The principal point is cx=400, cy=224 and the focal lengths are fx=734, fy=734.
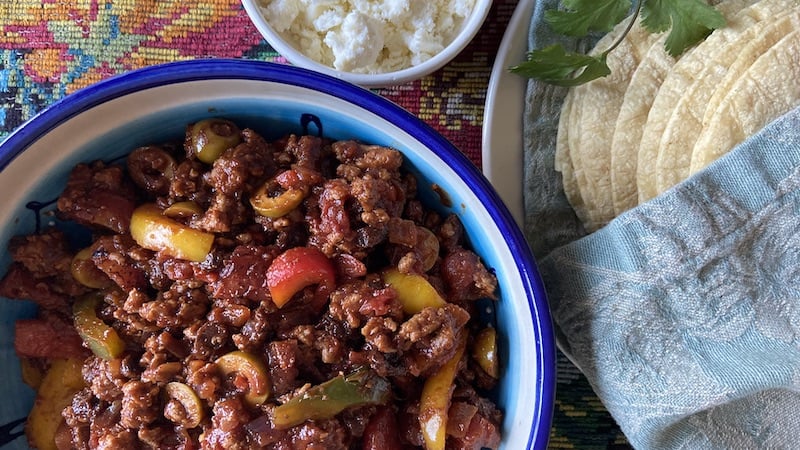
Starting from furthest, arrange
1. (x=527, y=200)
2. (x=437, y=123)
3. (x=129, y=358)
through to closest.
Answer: (x=437, y=123)
(x=527, y=200)
(x=129, y=358)

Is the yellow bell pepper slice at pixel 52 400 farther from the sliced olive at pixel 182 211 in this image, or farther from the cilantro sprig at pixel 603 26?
the cilantro sprig at pixel 603 26

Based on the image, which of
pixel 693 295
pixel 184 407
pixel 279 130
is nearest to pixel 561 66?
pixel 693 295

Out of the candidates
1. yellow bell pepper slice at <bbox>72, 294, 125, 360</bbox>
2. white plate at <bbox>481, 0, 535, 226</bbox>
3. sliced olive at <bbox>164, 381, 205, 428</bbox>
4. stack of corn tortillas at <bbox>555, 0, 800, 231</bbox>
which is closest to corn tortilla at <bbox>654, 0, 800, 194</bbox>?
stack of corn tortillas at <bbox>555, 0, 800, 231</bbox>

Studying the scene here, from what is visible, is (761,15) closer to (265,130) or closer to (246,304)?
(265,130)

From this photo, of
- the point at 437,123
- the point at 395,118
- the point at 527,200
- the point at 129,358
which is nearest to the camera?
the point at 395,118

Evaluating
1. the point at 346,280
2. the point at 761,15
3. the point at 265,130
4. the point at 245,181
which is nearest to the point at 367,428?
the point at 346,280

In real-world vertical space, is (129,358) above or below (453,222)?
below
